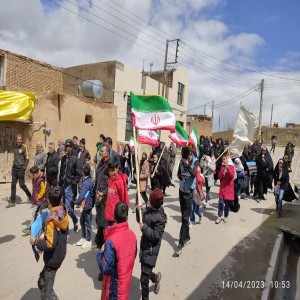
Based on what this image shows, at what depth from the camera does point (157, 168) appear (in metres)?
8.48

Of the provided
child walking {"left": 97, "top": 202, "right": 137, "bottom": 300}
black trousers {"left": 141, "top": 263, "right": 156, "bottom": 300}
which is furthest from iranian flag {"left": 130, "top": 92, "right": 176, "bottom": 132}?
child walking {"left": 97, "top": 202, "right": 137, "bottom": 300}

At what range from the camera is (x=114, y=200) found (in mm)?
4621

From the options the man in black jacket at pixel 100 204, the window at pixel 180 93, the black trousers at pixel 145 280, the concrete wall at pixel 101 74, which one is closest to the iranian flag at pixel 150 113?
the man in black jacket at pixel 100 204

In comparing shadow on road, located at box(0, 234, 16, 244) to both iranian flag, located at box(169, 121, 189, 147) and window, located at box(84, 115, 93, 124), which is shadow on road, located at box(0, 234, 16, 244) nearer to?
iranian flag, located at box(169, 121, 189, 147)

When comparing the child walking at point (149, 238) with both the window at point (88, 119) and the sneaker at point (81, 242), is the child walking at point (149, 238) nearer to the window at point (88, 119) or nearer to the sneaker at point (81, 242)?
the sneaker at point (81, 242)

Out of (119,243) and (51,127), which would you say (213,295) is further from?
(51,127)

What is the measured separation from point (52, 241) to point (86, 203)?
226 cm

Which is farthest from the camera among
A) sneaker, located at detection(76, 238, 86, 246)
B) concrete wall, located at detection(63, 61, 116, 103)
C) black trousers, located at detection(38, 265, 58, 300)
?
concrete wall, located at detection(63, 61, 116, 103)

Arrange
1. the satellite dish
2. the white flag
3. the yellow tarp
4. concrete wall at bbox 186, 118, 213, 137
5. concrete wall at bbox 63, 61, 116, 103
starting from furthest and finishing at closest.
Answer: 1. concrete wall at bbox 186, 118, 213, 137
2. concrete wall at bbox 63, 61, 116, 103
3. the satellite dish
4. the yellow tarp
5. the white flag

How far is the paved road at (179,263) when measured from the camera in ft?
14.7

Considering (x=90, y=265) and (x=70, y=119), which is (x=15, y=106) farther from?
(x=90, y=265)

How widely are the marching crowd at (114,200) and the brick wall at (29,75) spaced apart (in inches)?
239

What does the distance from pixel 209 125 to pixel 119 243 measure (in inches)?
1300

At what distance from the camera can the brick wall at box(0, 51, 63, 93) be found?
43.5ft
